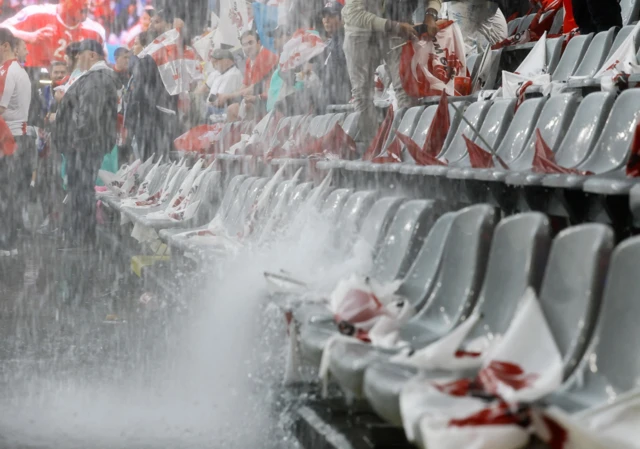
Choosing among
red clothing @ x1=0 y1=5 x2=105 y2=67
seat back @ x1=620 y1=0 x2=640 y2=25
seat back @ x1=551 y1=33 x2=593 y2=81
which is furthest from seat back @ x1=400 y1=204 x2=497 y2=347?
red clothing @ x1=0 y1=5 x2=105 y2=67

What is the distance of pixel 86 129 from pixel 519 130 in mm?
5172

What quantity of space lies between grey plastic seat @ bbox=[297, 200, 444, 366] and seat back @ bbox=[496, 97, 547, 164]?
632 mm

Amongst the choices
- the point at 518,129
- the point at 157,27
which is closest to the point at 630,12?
the point at 518,129

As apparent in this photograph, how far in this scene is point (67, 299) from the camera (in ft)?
19.7

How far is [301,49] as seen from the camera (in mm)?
7172

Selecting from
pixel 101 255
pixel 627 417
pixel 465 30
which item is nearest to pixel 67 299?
pixel 101 255

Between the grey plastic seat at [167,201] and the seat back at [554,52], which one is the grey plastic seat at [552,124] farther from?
the grey plastic seat at [167,201]

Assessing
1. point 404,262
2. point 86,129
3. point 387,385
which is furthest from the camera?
point 86,129

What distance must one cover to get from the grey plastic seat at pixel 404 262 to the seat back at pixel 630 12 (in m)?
2.93

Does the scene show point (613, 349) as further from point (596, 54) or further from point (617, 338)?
point (596, 54)

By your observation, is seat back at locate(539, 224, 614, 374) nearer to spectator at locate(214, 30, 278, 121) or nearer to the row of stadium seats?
the row of stadium seats

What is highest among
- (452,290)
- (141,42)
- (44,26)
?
(44,26)

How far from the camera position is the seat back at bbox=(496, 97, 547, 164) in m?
3.92

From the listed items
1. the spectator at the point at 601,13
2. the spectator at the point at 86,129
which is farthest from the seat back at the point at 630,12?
the spectator at the point at 86,129
